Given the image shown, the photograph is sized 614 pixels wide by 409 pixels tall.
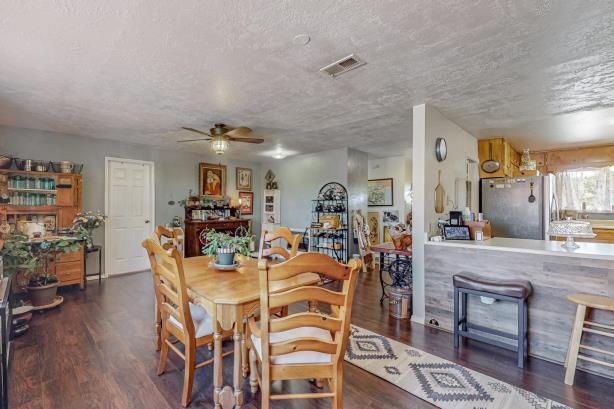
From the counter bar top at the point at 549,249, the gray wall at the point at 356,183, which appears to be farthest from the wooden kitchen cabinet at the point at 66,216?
the counter bar top at the point at 549,249

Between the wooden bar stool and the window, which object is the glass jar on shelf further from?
the window

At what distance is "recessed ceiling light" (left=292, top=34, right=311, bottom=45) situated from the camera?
6.47 feet

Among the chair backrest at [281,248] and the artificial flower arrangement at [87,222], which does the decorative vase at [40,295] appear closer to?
the artificial flower arrangement at [87,222]

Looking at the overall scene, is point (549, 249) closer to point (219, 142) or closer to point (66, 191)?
point (219, 142)

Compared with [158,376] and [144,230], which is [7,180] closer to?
[144,230]

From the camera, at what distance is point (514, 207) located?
451 centimetres

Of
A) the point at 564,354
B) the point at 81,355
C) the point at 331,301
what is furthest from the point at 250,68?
the point at 564,354

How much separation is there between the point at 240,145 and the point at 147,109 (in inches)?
90.4

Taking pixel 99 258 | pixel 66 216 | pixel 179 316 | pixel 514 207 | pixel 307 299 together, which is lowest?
pixel 99 258

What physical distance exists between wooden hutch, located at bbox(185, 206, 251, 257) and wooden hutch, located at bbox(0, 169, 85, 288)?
6.22ft

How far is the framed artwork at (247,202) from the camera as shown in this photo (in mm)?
7516

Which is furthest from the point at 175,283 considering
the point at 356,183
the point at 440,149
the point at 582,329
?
the point at 356,183

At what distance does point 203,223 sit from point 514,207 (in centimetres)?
574

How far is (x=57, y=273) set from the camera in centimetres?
429
